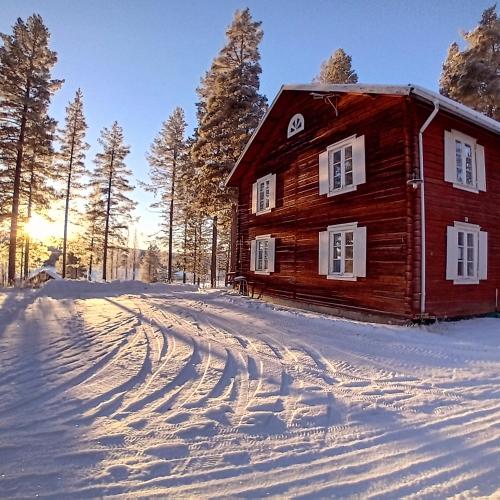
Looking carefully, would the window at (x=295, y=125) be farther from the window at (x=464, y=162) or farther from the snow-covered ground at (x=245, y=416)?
the snow-covered ground at (x=245, y=416)

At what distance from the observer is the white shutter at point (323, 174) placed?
11.8 m

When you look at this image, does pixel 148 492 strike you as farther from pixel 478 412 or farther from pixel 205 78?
pixel 205 78

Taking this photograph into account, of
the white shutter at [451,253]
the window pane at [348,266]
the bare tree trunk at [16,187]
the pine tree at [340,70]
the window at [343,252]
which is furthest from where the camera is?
the pine tree at [340,70]

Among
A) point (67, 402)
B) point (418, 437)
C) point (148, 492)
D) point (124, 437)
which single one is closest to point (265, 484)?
point (148, 492)

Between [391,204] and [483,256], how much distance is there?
398 cm

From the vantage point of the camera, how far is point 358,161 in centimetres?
Answer: 1049

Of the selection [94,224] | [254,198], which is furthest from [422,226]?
[94,224]

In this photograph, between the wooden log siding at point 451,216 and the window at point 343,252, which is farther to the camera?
the window at point 343,252

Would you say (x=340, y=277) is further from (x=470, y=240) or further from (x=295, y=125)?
(x=295, y=125)

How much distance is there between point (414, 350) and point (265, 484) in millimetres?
5128

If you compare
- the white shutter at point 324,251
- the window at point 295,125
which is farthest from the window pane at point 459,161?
the window at point 295,125

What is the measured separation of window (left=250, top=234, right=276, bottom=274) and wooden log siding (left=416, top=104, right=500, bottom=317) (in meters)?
6.82

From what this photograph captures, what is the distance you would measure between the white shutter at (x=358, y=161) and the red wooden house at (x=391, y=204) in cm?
3

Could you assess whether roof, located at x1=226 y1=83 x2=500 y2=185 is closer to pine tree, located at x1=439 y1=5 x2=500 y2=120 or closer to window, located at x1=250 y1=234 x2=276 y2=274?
window, located at x1=250 y1=234 x2=276 y2=274
